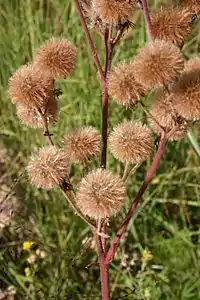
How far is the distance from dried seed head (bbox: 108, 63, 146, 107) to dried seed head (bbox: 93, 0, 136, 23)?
0.11m

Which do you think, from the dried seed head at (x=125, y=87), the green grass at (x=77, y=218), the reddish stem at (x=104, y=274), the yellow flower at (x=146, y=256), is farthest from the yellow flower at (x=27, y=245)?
the dried seed head at (x=125, y=87)

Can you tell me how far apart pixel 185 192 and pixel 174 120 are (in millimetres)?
1664

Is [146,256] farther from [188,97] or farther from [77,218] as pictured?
[188,97]

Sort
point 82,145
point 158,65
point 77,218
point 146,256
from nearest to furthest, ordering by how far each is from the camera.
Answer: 1. point 158,65
2. point 82,145
3. point 146,256
4. point 77,218

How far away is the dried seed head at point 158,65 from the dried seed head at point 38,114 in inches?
11.6

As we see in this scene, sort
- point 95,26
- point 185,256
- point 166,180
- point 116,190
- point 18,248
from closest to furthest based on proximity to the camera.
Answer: point 116,190 < point 95,26 < point 185,256 < point 18,248 < point 166,180

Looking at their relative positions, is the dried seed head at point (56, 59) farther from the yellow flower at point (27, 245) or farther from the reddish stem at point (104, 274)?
the yellow flower at point (27, 245)

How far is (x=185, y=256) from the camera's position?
2.62m

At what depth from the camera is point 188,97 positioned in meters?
1.33

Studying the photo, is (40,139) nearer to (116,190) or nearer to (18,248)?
(18,248)

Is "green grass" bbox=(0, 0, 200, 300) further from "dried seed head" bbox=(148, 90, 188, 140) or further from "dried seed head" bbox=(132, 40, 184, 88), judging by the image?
"dried seed head" bbox=(132, 40, 184, 88)

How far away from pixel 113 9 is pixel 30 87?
249 mm

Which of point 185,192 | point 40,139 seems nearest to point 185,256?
point 185,192

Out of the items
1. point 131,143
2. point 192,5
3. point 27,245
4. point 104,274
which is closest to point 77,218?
point 27,245
